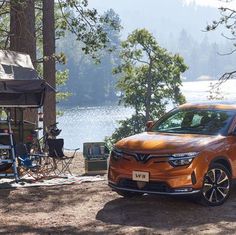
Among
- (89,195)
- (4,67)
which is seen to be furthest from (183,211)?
(4,67)

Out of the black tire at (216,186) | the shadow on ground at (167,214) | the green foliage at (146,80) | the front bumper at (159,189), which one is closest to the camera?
the shadow on ground at (167,214)

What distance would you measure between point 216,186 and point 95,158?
14.7ft

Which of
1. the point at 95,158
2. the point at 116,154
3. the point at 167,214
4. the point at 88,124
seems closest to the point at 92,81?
the point at 88,124

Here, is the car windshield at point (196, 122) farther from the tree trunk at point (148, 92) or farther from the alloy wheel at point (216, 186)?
the tree trunk at point (148, 92)

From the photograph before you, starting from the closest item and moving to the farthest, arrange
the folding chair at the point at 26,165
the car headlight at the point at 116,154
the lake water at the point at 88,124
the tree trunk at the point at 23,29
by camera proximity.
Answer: the car headlight at the point at 116,154 → the folding chair at the point at 26,165 → the tree trunk at the point at 23,29 → the lake water at the point at 88,124

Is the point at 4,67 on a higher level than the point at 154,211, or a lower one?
higher

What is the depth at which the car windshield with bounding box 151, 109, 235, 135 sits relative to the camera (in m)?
8.41

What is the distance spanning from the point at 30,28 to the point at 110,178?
924 centimetres

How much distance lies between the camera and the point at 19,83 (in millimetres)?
9938

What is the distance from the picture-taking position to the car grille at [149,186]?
7520 millimetres

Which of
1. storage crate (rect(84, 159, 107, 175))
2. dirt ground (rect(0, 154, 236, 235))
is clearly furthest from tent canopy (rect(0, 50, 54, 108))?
dirt ground (rect(0, 154, 236, 235))

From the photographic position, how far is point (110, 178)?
8.18 meters

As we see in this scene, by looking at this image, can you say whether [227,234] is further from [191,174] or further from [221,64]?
[221,64]

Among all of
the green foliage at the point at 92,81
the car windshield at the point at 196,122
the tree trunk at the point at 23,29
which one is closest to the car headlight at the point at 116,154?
the car windshield at the point at 196,122
